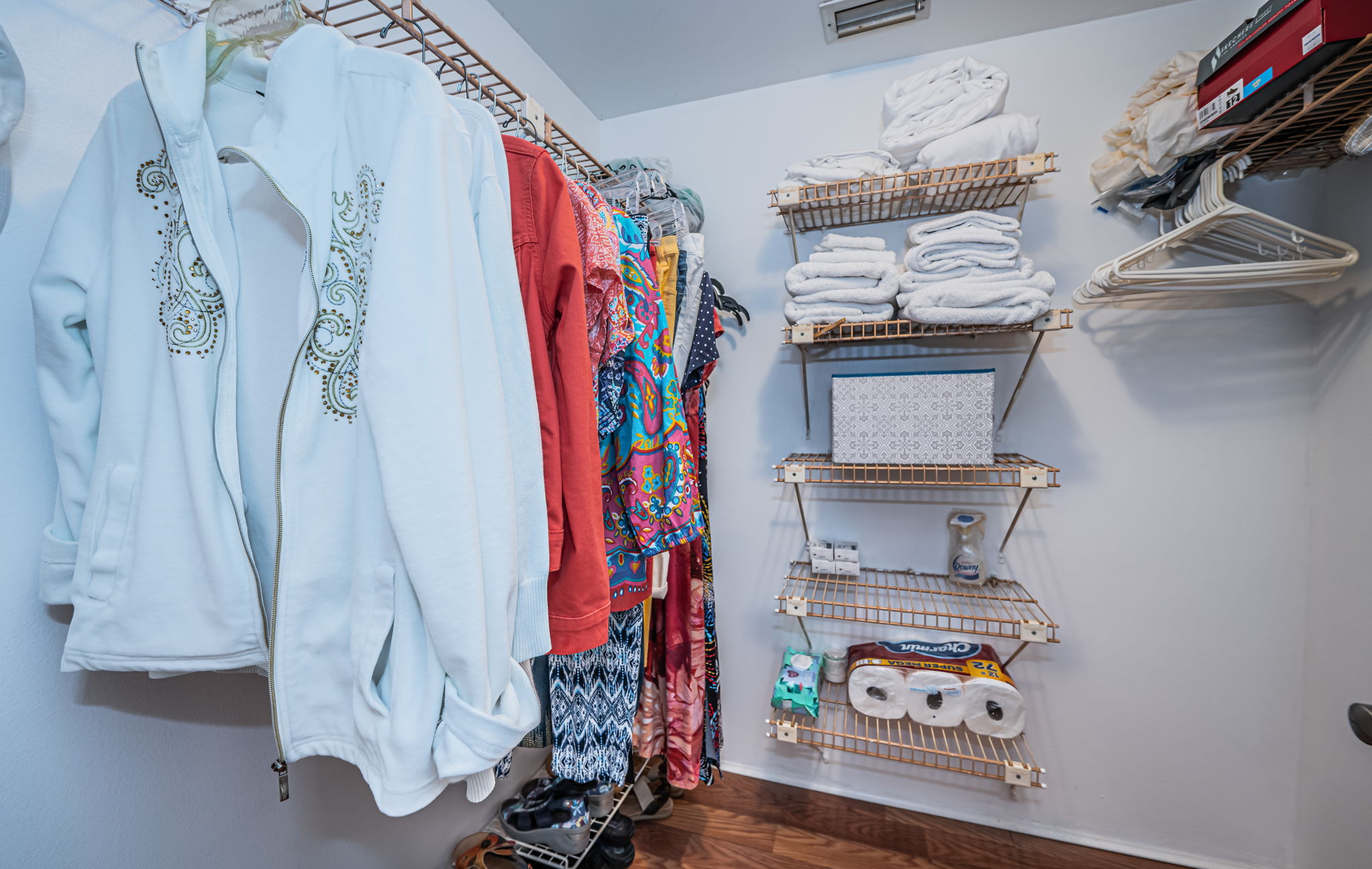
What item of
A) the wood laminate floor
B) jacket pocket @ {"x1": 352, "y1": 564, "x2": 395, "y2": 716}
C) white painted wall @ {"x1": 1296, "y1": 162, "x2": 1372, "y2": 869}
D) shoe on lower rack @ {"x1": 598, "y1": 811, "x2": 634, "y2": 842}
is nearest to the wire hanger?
jacket pocket @ {"x1": 352, "y1": 564, "x2": 395, "y2": 716}

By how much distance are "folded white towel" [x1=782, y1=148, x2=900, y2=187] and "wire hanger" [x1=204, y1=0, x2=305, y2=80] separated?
40.9 inches

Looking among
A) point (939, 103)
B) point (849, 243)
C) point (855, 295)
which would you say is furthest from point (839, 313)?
point (939, 103)

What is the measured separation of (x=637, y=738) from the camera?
1468 mm

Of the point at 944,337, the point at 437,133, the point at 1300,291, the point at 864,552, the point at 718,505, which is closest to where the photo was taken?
the point at 437,133

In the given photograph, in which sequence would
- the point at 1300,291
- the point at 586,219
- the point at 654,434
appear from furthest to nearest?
the point at 1300,291 → the point at 654,434 → the point at 586,219

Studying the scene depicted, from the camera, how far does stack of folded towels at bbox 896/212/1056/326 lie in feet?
3.78

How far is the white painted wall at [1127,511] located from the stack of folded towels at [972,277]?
287mm

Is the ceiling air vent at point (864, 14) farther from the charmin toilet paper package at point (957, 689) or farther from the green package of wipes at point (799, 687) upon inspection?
the green package of wipes at point (799, 687)

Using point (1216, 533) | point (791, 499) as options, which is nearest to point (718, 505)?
point (791, 499)

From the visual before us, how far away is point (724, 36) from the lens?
1.40 metres

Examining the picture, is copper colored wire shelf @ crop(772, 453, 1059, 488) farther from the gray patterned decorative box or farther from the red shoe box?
the red shoe box

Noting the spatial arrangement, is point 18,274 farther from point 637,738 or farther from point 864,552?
point 864,552

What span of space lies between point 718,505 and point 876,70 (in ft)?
4.66

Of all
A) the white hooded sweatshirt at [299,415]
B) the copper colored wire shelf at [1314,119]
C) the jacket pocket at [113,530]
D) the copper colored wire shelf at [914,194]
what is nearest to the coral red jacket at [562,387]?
the white hooded sweatshirt at [299,415]
